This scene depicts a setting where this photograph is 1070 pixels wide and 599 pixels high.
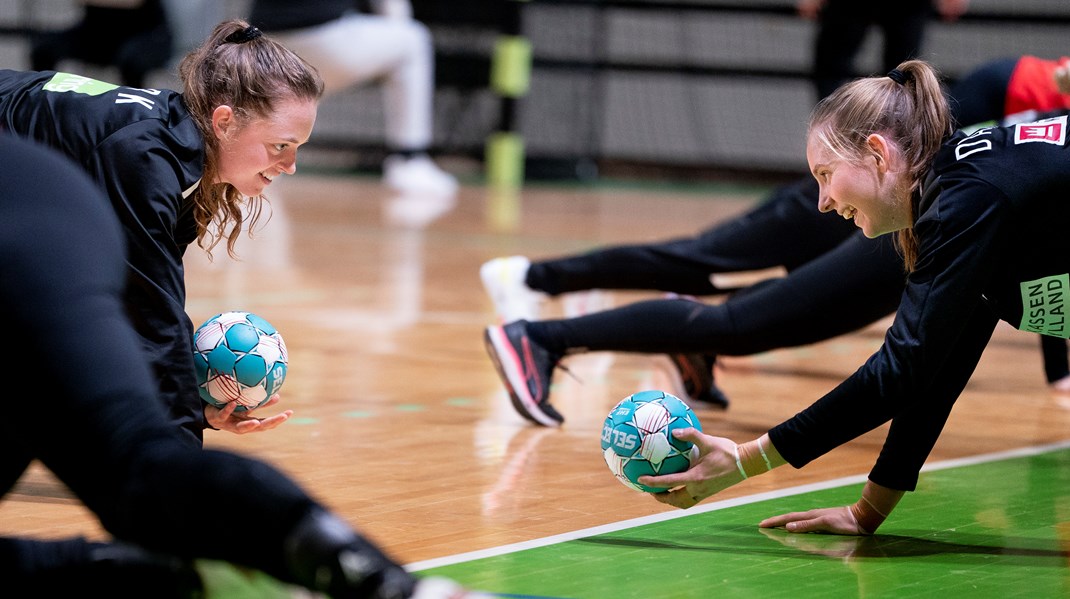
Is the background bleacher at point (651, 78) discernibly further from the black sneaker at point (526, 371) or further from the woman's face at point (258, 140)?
the woman's face at point (258, 140)

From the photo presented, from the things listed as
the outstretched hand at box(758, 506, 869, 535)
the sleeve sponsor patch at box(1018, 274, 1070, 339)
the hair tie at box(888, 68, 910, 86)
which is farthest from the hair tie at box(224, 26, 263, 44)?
the sleeve sponsor patch at box(1018, 274, 1070, 339)

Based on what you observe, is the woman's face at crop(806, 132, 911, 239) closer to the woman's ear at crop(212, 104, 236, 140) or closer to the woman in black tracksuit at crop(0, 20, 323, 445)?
the woman in black tracksuit at crop(0, 20, 323, 445)

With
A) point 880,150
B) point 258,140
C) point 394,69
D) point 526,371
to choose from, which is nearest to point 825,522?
point 880,150

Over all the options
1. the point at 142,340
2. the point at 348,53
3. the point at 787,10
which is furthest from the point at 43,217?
the point at 787,10

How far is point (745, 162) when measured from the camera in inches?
547

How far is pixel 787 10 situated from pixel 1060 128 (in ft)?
35.1

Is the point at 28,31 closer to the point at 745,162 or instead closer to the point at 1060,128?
the point at 745,162

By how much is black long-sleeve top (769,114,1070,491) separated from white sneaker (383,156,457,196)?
9.05m

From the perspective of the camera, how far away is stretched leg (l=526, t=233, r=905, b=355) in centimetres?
391

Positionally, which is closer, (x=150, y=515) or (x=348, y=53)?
(x=150, y=515)

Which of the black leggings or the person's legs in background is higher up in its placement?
the black leggings

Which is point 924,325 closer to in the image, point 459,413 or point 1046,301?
point 1046,301

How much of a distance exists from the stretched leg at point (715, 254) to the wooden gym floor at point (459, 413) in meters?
0.35

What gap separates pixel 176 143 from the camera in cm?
296
